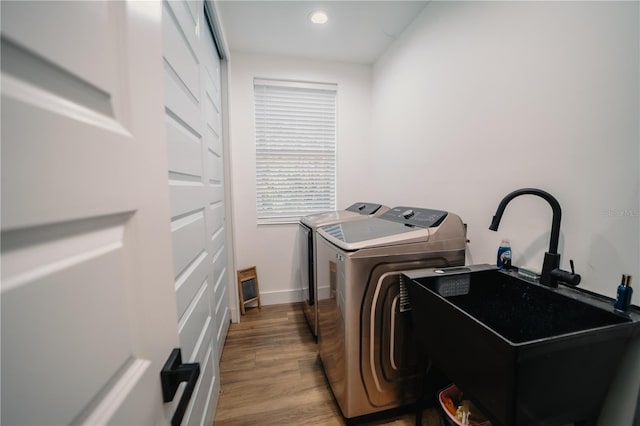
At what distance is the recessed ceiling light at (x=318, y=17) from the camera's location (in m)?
1.88

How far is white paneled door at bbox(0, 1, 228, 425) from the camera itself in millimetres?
238

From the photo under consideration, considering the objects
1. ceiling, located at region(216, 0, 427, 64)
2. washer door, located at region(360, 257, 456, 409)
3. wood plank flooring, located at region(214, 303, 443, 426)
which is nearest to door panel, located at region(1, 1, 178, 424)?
washer door, located at region(360, 257, 456, 409)

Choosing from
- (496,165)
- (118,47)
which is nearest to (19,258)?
(118,47)

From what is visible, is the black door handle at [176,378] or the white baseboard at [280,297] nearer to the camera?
the black door handle at [176,378]

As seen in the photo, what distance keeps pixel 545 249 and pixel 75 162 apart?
157cm

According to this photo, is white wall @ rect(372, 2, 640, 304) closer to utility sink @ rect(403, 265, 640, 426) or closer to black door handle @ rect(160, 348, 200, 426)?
utility sink @ rect(403, 265, 640, 426)

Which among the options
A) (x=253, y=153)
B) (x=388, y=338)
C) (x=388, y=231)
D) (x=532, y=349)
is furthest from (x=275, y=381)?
(x=253, y=153)

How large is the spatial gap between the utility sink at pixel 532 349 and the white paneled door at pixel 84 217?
848 millimetres

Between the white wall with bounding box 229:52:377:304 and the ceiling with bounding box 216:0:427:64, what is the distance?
5.6 inches

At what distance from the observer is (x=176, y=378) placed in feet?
1.65

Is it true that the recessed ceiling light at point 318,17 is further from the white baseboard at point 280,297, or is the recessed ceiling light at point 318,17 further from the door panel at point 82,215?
the white baseboard at point 280,297

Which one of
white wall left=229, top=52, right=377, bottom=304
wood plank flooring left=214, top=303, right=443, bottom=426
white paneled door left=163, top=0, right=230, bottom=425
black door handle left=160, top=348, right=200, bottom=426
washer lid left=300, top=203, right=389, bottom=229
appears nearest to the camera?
black door handle left=160, top=348, right=200, bottom=426

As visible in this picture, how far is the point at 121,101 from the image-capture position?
39 cm

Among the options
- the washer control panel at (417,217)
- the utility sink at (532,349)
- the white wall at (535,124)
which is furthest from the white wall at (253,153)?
the utility sink at (532,349)
